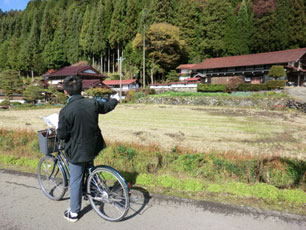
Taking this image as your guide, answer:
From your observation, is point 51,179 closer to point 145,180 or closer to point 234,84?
point 145,180

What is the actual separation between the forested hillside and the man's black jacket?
34.7 metres

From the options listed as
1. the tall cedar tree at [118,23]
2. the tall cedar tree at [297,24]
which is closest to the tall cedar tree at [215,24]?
the tall cedar tree at [297,24]

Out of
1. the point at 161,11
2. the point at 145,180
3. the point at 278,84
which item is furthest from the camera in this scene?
the point at 161,11

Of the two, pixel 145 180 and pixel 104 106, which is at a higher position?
pixel 104 106

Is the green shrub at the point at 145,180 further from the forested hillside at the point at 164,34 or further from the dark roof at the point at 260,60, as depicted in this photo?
the forested hillside at the point at 164,34

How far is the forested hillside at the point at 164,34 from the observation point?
116 feet

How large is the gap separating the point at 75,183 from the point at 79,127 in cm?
75

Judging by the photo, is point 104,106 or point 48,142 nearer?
point 104,106

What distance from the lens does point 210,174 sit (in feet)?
13.8

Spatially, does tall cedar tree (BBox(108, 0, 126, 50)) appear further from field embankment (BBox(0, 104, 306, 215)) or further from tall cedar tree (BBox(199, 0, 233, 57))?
field embankment (BBox(0, 104, 306, 215))

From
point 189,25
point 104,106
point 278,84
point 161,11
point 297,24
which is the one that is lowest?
point 104,106

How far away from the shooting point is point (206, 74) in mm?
34344

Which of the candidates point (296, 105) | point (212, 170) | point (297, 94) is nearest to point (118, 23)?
point (297, 94)

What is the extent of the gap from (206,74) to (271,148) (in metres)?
28.6
